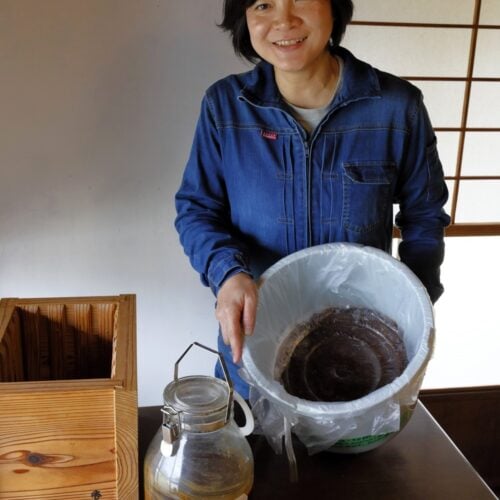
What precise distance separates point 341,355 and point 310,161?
14.3 inches

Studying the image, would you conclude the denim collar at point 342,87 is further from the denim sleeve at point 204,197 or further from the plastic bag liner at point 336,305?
the plastic bag liner at point 336,305

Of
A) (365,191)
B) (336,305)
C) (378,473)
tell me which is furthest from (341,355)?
(365,191)

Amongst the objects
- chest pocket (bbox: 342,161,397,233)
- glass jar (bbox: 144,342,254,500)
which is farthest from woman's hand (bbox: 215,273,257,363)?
chest pocket (bbox: 342,161,397,233)

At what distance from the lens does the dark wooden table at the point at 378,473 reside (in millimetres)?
866

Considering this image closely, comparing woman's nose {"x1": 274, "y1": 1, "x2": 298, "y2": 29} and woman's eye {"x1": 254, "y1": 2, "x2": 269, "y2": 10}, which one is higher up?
woman's eye {"x1": 254, "y1": 2, "x2": 269, "y2": 10}

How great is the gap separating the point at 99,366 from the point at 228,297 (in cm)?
26

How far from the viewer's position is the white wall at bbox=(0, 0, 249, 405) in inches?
58.2

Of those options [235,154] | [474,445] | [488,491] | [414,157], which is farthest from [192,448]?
[474,445]

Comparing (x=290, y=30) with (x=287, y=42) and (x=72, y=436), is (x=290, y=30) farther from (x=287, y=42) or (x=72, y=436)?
(x=72, y=436)

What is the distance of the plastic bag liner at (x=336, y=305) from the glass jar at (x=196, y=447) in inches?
3.9

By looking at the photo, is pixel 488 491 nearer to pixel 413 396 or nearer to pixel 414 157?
pixel 413 396

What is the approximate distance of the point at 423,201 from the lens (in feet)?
4.03

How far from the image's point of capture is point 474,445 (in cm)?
214

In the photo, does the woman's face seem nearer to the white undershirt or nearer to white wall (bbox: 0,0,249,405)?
the white undershirt
